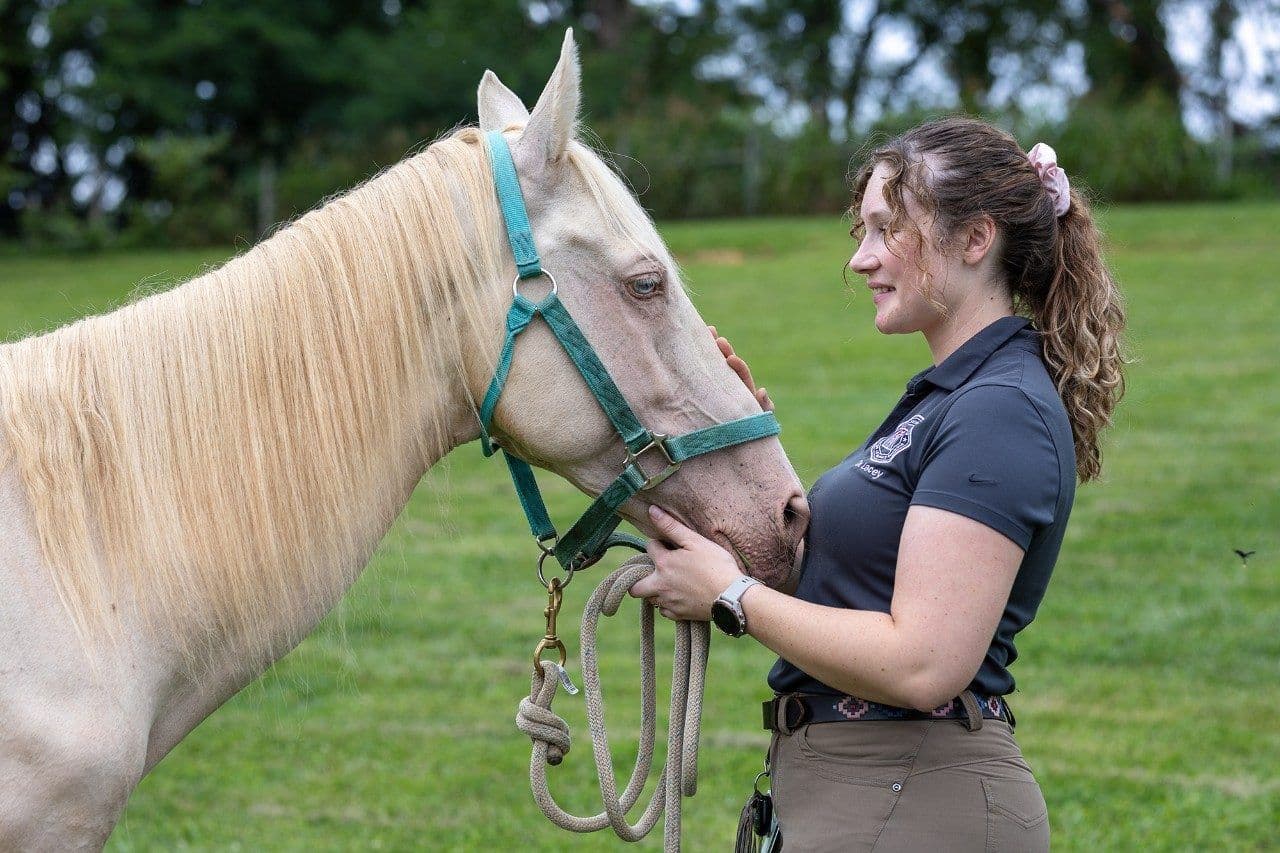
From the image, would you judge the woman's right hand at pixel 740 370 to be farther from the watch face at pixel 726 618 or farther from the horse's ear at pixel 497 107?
the horse's ear at pixel 497 107

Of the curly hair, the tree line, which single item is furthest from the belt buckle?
the tree line

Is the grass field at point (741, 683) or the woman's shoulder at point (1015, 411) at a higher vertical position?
the woman's shoulder at point (1015, 411)

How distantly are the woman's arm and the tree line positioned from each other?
61.9ft

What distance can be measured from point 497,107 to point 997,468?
1.19 metres

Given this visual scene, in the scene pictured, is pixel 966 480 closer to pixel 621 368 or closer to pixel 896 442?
pixel 896 442

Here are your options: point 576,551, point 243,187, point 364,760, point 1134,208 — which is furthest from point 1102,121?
point 576,551

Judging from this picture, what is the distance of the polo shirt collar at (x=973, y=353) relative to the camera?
81.2 inches

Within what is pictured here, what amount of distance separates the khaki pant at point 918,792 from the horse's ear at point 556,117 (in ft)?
3.54

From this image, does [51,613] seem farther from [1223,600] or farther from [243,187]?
[243,187]

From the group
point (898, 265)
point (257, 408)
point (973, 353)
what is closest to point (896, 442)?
point (973, 353)

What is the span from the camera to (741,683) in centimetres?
554

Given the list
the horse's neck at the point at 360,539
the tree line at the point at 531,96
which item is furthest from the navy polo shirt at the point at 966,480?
the tree line at the point at 531,96

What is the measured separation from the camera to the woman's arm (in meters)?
1.84

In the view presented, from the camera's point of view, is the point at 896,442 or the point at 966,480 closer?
the point at 966,480
